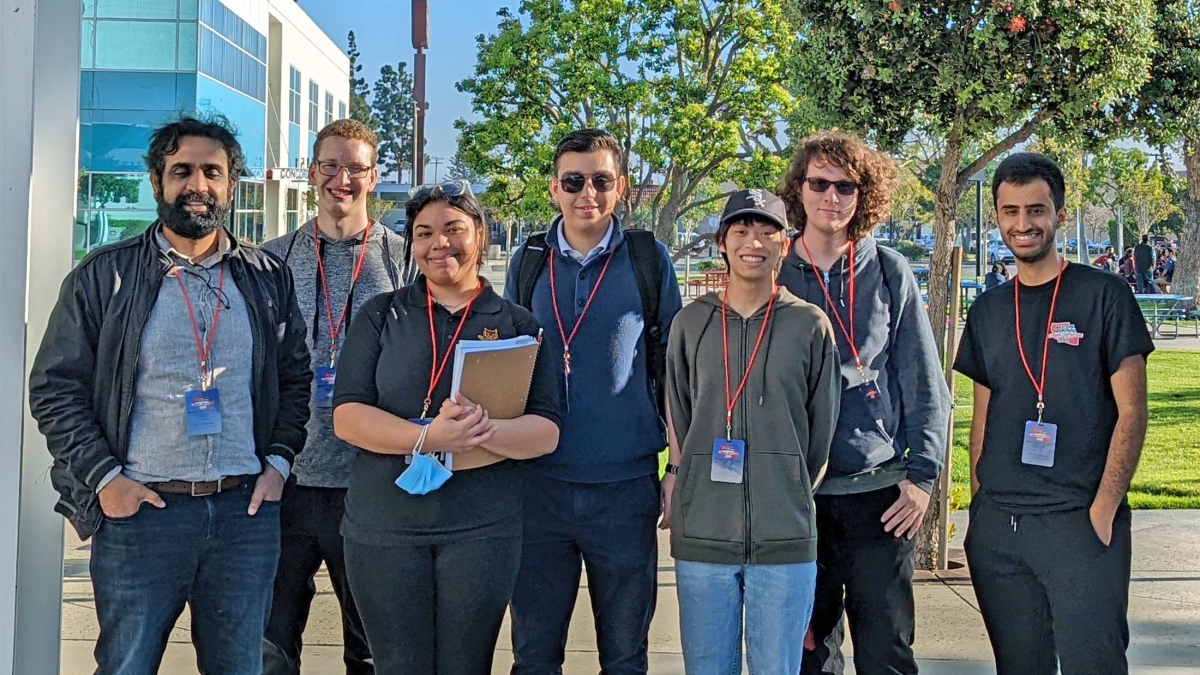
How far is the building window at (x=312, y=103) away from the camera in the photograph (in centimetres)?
5077

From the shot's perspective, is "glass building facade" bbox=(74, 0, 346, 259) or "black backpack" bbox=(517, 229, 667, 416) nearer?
"black backpack" bbox=(517, 229, 667, 416)

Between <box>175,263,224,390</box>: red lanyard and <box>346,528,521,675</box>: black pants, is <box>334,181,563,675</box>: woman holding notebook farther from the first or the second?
<box>175,263,224,390</box>: red lanyard

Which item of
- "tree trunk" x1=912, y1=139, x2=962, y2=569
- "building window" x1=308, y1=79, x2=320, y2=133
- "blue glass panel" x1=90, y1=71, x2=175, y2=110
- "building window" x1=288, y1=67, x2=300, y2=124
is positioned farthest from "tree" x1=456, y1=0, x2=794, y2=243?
"building window" x1=308, y1=79, x2=320, y2=133

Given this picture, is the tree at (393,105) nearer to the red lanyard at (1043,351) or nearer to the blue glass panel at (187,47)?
the blue glass panel at (187,47)

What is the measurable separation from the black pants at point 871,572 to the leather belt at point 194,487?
6.05 feet

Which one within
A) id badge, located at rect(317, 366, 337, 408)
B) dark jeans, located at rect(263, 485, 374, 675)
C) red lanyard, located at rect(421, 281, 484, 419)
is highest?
red lanyard, located at rect(421, 281, 484, 419)

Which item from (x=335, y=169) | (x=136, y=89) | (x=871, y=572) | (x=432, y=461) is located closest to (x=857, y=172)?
(x=871, y=572)

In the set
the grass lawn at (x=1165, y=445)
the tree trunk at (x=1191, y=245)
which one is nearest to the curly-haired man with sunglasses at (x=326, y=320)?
the grass lawn at (x=1165, y=445)

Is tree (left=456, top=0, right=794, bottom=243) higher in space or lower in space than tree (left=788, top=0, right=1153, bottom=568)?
higher

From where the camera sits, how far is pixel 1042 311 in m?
3.36

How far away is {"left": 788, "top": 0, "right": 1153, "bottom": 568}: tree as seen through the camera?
471cm

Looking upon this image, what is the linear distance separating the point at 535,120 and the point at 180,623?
51.2 feet

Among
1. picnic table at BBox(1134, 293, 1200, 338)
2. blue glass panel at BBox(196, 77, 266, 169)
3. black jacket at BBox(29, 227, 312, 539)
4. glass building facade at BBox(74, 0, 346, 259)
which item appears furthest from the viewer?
blue glass panel at BBox(196, 77, 266, 169)

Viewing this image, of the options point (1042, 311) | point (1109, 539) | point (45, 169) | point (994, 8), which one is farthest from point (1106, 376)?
point (45, 169)
